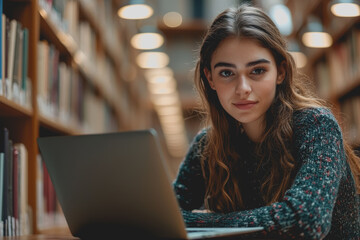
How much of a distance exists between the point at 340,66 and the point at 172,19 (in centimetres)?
567

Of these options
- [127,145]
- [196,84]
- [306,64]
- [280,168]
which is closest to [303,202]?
[280,168]

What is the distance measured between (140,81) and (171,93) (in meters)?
0.71

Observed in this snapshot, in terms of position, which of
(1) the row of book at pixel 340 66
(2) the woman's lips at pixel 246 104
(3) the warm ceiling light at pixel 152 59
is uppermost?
(3) the warm ceiling light at pixel 152 59

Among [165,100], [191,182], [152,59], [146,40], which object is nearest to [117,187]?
[191,182]

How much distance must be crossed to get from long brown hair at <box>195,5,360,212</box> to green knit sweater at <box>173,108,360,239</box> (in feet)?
0.11

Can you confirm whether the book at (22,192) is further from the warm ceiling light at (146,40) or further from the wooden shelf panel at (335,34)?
the warm ceiling light at (146,40)

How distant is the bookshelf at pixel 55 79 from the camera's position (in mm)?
1984

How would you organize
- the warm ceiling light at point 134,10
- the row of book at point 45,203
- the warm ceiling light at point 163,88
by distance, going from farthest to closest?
the warm ceiling light at point 163,88 < the warm ceiling light at point 134,10 < the row of book at point 45,203

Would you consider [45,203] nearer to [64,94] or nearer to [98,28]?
[64,94]

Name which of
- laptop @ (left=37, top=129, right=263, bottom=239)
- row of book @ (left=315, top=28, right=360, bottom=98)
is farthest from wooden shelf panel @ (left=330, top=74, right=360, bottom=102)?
laptop @ (left=37, top=129, right=263, bottom=239)

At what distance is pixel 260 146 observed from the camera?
1492 mm

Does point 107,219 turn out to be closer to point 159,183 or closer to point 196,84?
point 159,183

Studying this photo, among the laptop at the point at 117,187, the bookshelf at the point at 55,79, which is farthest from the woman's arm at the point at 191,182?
the bookshelf at the point at 55,79

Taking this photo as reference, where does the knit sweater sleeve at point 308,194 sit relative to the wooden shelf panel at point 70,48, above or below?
below
